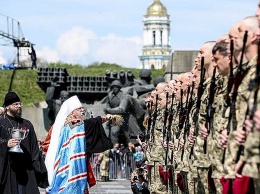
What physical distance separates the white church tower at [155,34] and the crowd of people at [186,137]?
457 feet

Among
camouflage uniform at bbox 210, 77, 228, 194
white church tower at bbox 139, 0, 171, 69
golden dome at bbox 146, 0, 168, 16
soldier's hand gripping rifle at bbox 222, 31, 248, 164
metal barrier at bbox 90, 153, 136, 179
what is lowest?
metal barrier at bbox 90, 153, 136, 179

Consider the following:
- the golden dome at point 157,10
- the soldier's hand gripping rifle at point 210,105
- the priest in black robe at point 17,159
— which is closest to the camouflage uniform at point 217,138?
the soldier's hand gripping rifle at point 210,105

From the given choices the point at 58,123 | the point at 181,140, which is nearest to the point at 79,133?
the point at 58,123

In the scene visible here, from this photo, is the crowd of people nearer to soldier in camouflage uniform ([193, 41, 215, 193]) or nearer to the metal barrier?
soldier in camouflage uniform ([193, 41, 215, 193])

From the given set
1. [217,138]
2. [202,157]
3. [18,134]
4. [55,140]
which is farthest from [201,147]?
[55,140]

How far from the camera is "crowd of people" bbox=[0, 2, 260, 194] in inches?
360

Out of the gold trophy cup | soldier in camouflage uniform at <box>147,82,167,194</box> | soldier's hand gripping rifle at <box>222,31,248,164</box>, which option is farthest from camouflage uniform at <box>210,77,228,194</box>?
soldier in camouflage uniform at <box>147,82,167,194</box>

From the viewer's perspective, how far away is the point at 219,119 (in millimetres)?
10469

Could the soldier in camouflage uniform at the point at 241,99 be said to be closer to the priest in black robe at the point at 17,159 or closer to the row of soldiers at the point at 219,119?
the row of soldiers at the point at 219,119

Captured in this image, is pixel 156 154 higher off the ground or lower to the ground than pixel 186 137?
lower

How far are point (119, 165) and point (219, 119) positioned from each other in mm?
25773

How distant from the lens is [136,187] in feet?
63.8

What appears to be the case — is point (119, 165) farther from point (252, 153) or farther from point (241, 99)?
point (252, 153)

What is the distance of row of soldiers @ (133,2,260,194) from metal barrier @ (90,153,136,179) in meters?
19.2
